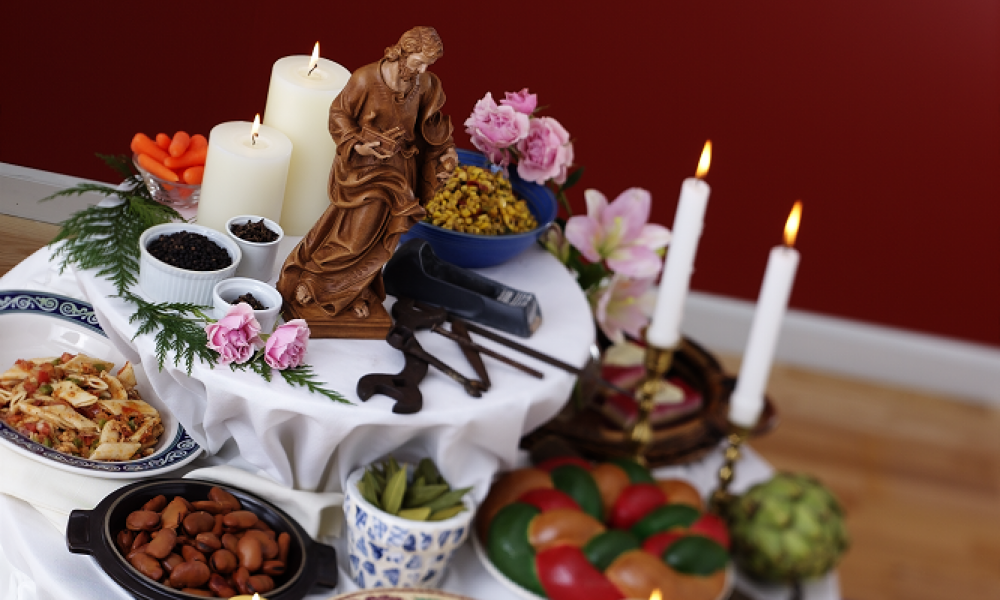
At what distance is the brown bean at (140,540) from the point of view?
1.07 meters

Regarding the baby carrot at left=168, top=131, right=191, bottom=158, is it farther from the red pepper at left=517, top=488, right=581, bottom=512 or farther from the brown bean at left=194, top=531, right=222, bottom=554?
the red pepper at left=517, top=488, right=581, bottom=512

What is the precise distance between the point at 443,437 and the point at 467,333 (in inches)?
6.6

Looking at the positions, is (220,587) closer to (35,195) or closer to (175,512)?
(175,512)

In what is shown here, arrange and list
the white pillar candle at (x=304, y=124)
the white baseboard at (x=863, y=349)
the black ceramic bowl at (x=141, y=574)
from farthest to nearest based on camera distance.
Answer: the white baseboard at (x=863, y=349) < the white pillar candle at (x=304, y=124) < the black ceramic bowl at (x=141, y=574)

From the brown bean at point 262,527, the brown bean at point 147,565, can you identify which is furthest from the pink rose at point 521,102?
the brown bean at point 147,565

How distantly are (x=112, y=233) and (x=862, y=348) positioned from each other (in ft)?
8.86

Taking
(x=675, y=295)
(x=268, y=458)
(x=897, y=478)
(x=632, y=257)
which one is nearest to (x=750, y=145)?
(x=897, y=478)

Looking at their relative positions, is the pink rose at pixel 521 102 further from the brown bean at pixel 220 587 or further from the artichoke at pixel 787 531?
the brown bean at pixel 220 587

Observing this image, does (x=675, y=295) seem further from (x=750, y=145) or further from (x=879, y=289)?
(x=879, y=289)

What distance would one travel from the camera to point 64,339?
1400 mm

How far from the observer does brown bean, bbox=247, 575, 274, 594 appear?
1.06 m

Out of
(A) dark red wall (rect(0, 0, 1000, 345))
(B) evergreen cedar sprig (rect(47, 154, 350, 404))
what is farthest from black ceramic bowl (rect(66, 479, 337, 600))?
(A) dark red wall (rect(0, 0, 1000, 345))

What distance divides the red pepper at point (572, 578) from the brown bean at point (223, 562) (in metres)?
0.36

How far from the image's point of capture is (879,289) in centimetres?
322
